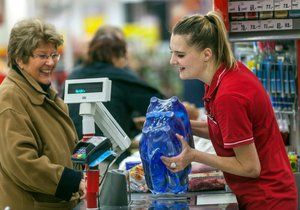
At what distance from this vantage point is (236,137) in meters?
3.19

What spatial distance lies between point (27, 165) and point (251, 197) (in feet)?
3.58

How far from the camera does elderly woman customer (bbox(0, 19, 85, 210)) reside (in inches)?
136

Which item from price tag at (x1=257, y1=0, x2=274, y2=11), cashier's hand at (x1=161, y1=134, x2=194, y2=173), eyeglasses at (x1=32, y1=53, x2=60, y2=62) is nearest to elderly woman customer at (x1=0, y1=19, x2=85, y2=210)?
eyeglasses at (x1=32, y1=53, x2=60, y2=62)

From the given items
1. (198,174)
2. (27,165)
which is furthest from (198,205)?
(27,165)

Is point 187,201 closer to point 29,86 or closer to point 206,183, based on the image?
point 206,183

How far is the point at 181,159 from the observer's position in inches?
128

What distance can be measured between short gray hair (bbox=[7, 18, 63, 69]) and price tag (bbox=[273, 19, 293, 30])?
130cm

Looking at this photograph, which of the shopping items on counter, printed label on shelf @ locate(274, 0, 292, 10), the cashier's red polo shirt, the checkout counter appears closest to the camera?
the cashier's red polo shirt

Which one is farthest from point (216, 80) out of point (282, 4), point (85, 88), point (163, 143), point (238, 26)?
point (282, 4)

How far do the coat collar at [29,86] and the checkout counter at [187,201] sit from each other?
1.93 ft

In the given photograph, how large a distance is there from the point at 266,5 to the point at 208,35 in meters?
0.89

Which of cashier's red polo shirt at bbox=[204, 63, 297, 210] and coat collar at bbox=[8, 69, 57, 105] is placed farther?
coat collar at bbox=[8, 69, 57, 105]

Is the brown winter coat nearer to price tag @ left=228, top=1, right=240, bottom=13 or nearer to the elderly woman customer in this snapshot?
the elderly woman customer

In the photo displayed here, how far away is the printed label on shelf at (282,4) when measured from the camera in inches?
161
